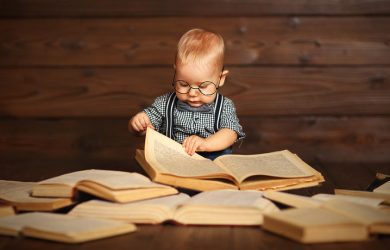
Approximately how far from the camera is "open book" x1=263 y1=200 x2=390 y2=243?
1563 mm

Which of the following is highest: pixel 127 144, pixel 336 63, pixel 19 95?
pixel 336 63

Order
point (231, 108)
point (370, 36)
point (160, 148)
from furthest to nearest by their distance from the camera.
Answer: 1. point (370, 36)
2. point (231, 108)
3. point (160, 148)

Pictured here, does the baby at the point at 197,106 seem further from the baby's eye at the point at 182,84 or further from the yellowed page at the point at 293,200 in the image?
the yellowed page at the point at 293,200

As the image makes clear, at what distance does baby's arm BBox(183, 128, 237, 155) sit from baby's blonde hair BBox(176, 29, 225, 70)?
24 centimetres

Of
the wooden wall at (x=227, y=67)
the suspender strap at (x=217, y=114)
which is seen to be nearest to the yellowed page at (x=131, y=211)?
the suspender strap at (x=217, y=114)

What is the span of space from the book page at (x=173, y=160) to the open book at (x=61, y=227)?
278 mm

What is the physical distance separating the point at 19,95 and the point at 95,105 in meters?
0.38

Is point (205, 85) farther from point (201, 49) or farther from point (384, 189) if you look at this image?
point (384, 189)

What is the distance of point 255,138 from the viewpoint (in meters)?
3.26

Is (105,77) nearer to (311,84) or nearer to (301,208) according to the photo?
(311,84)

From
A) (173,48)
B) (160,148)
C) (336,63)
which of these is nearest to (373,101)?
(336,63)

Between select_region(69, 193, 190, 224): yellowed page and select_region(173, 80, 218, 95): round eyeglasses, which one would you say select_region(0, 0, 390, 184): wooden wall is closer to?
select_region(173, 80, 218, 95): round eyeglasses

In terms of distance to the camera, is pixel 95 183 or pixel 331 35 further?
pixel 331 35

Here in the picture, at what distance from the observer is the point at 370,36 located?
3170 mm
